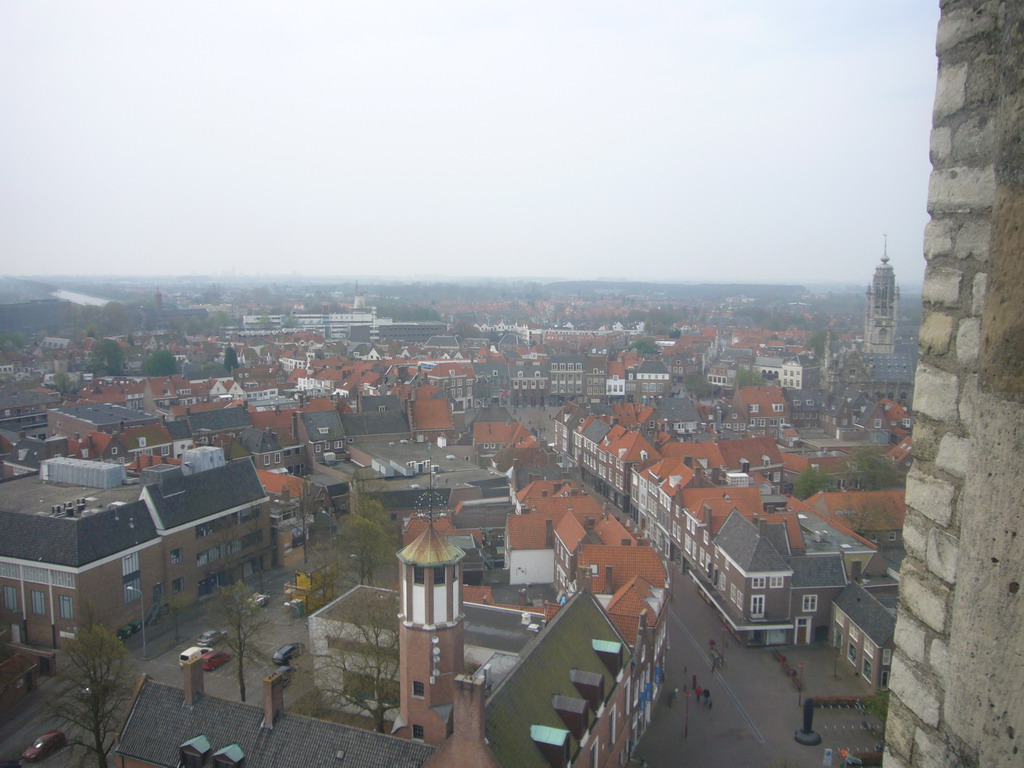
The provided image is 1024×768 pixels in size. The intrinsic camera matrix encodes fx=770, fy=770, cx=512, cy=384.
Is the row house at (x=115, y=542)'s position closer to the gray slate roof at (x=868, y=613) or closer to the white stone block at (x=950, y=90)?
the gray slate roof at (x=868, y=613)

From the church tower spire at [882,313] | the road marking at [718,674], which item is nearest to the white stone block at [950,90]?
the road marking at [718,674]

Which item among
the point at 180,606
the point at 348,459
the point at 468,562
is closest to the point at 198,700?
the point at 180,606

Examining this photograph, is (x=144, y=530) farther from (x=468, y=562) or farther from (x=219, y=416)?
(x=219, y=416)

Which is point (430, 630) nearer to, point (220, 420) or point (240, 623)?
point (240, 623)

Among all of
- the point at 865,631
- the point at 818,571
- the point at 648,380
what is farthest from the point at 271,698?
the point at 648,380

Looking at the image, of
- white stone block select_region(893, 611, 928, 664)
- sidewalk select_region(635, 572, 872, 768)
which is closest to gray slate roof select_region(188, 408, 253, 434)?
sidewalk select_region(635, 572, 872, 768)

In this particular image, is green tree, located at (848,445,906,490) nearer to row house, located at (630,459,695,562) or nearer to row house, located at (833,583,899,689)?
row house, located at (630,459,695,562)
